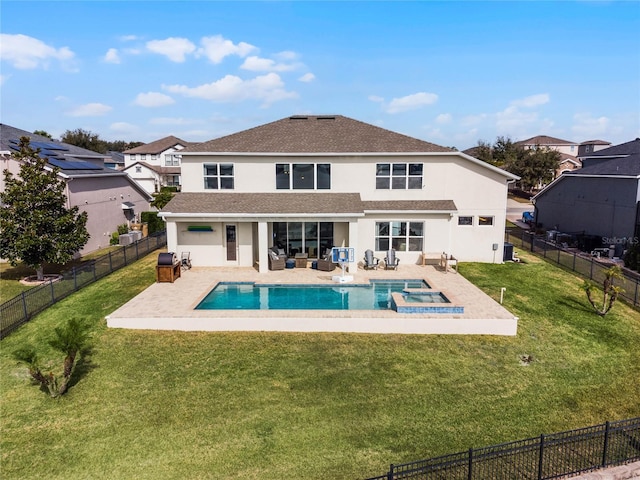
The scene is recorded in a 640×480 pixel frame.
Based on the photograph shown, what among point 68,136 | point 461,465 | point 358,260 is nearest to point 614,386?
point 461,465

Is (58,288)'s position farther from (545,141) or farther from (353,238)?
(545,141)

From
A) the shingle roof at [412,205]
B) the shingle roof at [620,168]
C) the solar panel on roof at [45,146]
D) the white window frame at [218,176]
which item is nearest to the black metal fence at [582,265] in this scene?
the shingle roof at [620,168]

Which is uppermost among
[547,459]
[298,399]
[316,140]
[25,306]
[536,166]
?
[536,166]

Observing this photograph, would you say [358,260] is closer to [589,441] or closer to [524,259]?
[524,259]

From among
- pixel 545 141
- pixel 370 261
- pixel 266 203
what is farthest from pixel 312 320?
pixel 545 141

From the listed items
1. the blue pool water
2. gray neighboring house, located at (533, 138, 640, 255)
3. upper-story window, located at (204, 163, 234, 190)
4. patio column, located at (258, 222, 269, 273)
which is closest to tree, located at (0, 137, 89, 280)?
upper-story window, located at (204, 163, 234, 190)
